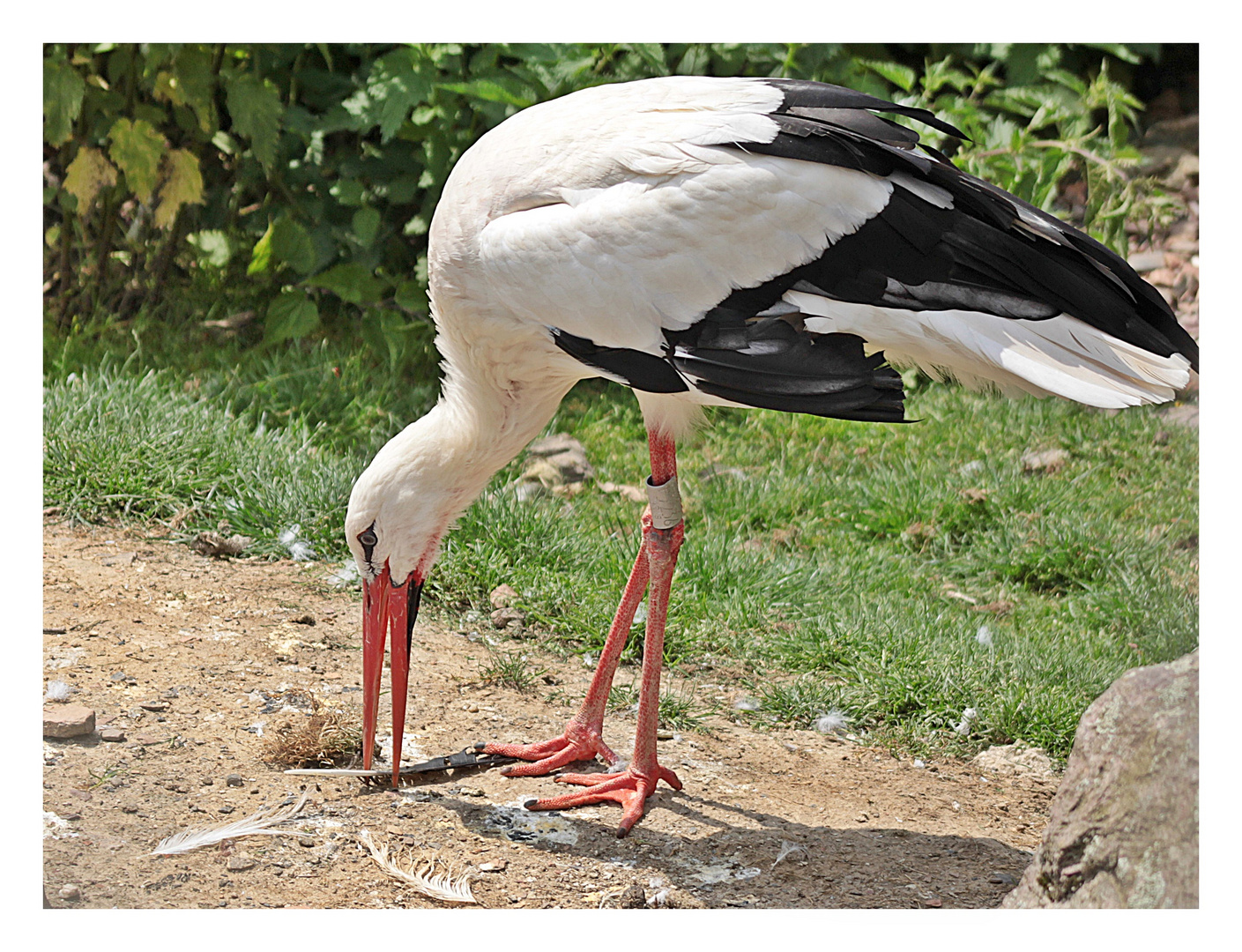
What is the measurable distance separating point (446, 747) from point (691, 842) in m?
0.81

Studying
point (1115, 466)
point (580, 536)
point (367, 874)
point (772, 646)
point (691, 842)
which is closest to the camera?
point (367, 874)

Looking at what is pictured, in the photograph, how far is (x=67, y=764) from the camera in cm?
346

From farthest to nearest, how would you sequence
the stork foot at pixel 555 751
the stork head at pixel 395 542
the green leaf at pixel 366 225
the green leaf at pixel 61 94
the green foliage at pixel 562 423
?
the green leaf at pixel 366 225, the green leaf at pixel 61 94, the green foliage at pixel 562 423, the stork foot at pixel 555 751, the stork head at pixel 395 542

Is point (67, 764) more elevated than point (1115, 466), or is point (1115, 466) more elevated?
point (1115, 466)

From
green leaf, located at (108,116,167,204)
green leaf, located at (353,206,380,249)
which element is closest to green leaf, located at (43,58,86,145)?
green leaf, located at (108,116,167,204)

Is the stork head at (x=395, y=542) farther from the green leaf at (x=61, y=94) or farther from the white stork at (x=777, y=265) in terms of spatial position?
the green leaf at (x=61, y=94)

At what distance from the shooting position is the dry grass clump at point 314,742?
355 centimetres

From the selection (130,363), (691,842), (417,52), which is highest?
(417,52)

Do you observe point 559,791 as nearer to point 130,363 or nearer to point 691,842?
point 691,842

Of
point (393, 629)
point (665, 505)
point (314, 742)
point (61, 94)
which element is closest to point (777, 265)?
point (665, 505)

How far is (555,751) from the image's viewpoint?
3777 mm

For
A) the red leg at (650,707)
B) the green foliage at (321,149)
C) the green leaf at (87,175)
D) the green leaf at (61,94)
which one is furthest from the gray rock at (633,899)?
the green leaf at (87,175)

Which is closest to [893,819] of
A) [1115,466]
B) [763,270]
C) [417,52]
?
[763,270]

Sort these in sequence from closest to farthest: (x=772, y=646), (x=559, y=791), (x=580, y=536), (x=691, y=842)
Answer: (x=691, y=842) → (x=559, y=791) → (x=772, y=646) → (x=580, y=536)
